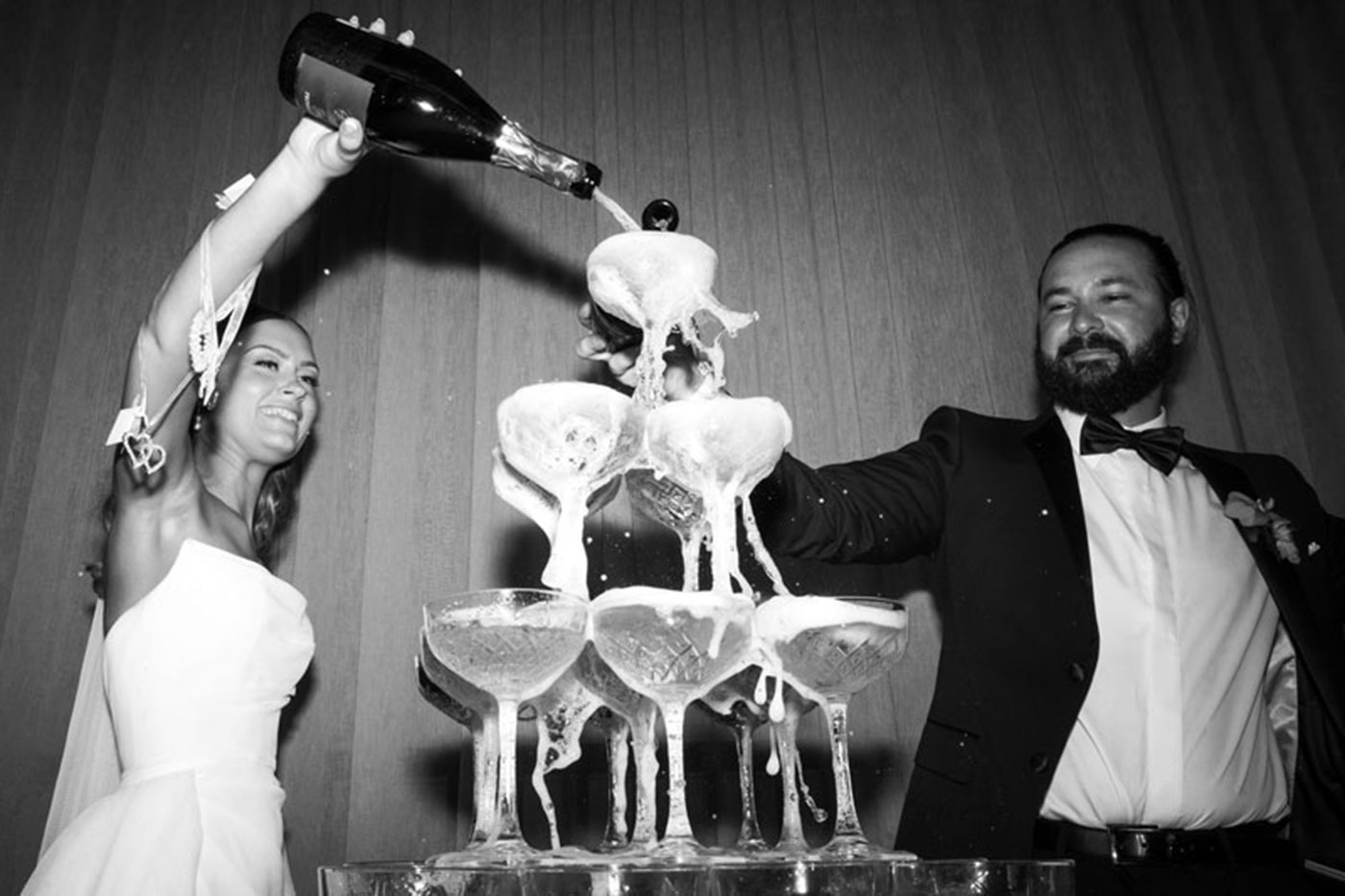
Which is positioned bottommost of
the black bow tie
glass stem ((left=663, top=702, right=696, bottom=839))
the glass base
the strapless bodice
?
the glass base

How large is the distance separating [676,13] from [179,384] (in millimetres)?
1459

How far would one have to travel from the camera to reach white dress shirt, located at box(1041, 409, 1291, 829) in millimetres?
1383

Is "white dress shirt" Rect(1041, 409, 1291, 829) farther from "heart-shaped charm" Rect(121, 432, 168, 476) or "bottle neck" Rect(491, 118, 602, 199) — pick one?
"heart-shaped charm" Rect(121, 432, 168, 476)

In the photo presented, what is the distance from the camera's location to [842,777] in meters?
0.78

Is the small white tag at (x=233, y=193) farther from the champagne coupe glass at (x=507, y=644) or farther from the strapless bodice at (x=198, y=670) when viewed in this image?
the champagne coupe glass at (x=507, y=644)

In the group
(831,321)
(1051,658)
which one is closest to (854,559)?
(1051,658)

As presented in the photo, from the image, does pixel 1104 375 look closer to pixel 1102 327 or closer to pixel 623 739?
pixel 1102 327

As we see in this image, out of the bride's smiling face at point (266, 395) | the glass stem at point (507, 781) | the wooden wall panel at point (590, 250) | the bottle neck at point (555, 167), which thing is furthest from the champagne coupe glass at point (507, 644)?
the wooden wall panel at point (590, 250)

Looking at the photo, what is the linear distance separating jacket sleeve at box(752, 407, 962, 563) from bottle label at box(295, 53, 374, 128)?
2.00ft

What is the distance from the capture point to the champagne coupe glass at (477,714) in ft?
2.54

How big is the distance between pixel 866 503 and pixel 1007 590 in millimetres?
216

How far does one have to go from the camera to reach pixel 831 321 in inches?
84.3

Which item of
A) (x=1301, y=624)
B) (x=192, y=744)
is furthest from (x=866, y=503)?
(x=192, y=744)

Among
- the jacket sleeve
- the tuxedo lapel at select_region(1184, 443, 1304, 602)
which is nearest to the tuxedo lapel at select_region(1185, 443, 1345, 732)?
the tuxedo lapel at select_region(1184, 443, 1304, 602)
